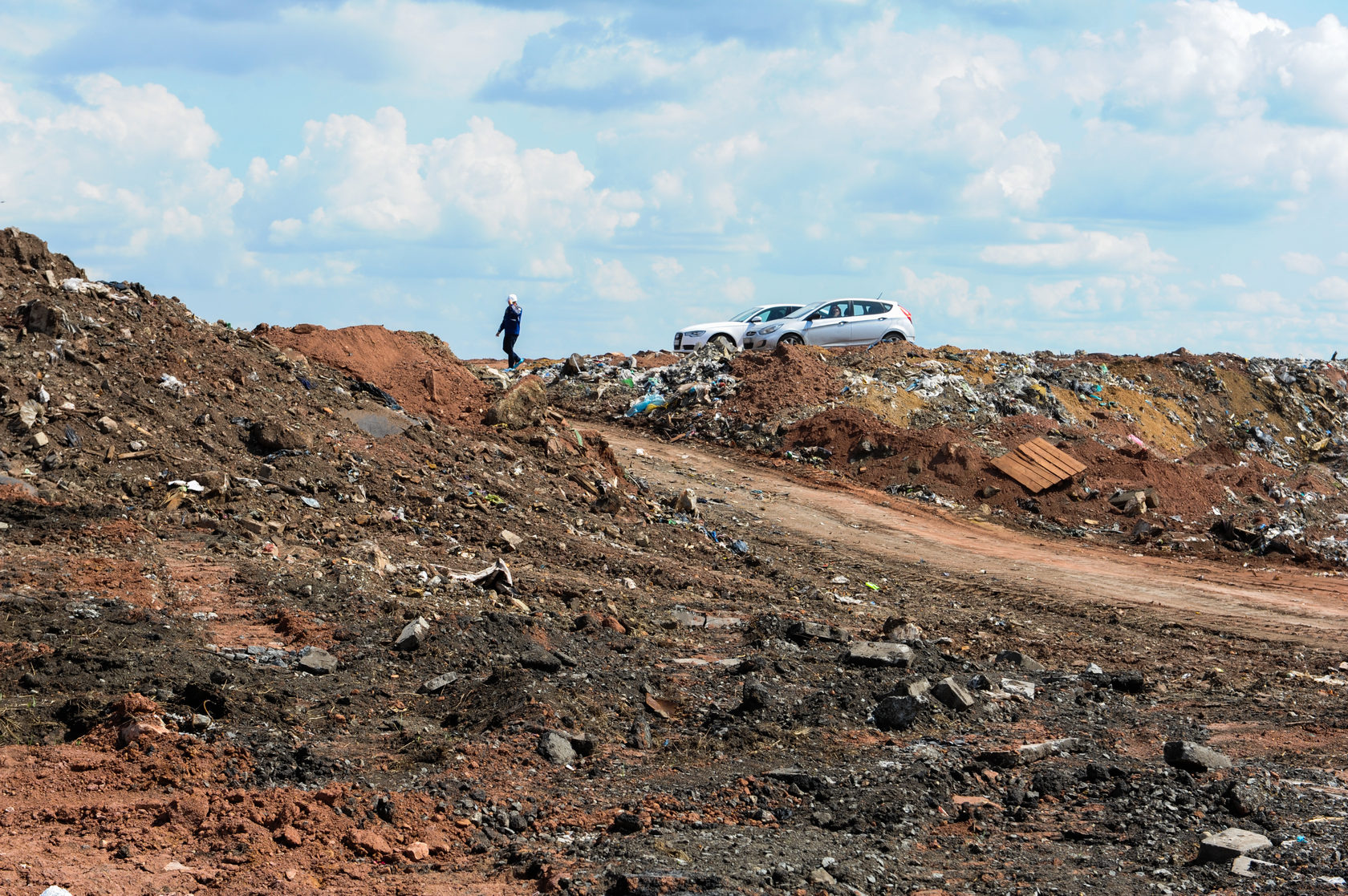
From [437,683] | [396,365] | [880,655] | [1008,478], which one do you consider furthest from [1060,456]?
[437,683]

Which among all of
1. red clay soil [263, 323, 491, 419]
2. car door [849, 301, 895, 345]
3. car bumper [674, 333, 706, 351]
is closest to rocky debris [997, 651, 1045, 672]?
red clay soil [263, 323, 491, 419]

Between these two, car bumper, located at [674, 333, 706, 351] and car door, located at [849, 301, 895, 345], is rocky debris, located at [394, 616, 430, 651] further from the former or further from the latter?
car door, located at [849, 301, 895, 345]

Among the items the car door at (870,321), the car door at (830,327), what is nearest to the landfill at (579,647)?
the car door at (830,327)

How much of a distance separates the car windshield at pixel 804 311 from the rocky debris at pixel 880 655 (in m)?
17.6

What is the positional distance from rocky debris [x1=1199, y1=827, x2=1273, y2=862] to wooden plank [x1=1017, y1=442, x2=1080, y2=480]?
13.5m

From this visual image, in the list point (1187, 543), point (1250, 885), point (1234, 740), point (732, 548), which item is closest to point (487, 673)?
point (1250, 885)

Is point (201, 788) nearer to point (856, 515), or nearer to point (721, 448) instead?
point (856, 515)

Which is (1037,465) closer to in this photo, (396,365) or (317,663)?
(396,365)

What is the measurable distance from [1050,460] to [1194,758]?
12847mm

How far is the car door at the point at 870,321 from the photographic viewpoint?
25672 millimetres

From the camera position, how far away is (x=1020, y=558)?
49.0ft

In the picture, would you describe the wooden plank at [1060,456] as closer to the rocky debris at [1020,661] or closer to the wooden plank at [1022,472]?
the wooden plank at [1022,472]

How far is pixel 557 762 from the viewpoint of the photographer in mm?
6438

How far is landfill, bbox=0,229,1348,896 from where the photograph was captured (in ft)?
17.4
